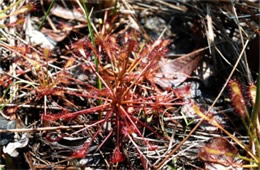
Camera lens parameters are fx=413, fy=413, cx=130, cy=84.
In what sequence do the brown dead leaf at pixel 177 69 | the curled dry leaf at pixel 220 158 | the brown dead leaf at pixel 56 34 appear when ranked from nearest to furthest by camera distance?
the curled dry leaf at pixel 220 158 < the brown dead leaf at pixel 177 69 < the brown dead leaf at pixel 56 34

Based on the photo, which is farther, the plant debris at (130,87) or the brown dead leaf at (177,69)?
the brown dead leaf at (177,69)

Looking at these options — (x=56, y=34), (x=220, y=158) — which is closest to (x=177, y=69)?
(x=220, y=158)

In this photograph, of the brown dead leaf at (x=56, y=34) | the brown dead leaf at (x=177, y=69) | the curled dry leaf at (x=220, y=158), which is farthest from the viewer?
the brown dead leaf at (x=56, y=34)

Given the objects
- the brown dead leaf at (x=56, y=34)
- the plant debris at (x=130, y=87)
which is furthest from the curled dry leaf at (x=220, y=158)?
the brown dead leaf at (x=56, y=34)

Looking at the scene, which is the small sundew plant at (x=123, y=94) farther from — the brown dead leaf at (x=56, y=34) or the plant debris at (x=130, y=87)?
the brown dead leaf at (x=56, y=34)

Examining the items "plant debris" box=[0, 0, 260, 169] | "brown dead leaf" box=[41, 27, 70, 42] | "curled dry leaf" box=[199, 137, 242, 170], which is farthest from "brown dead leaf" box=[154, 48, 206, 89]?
"brown dead leaf" box=[41, 27, 70, 42]

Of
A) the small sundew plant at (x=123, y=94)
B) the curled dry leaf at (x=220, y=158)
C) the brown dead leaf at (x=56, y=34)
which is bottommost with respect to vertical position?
the curled dry leaf at (x=220, y=158)

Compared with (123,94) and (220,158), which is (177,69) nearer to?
(123,94)

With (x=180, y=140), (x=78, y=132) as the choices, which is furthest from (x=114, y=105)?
(x=180, y=140)

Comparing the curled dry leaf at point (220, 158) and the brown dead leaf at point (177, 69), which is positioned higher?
the brown dead leaf at point (177, 69)
